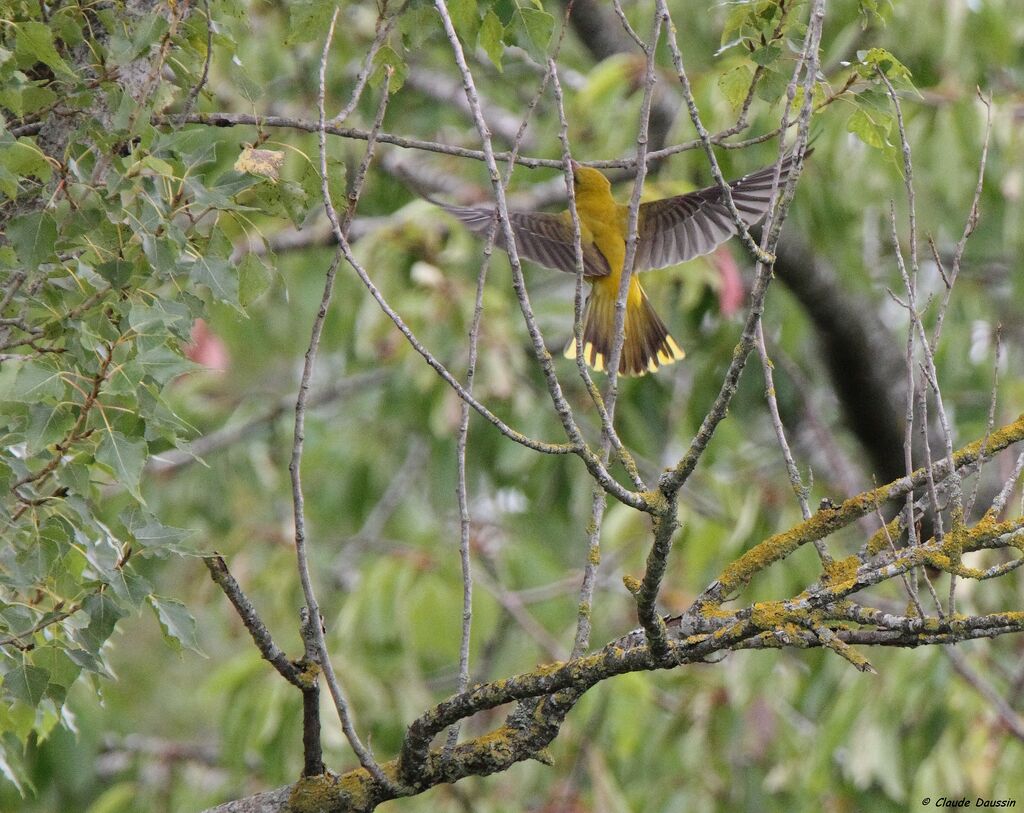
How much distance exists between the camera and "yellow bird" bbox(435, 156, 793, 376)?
411 centimetres

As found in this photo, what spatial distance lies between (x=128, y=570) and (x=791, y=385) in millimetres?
4114

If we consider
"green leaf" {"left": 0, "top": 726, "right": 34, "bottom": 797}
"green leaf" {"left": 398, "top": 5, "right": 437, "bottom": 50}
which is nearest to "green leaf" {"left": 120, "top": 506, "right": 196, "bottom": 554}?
"green leaf" {"left": 0, "top": 726, "right": 34, "bottom": 797}

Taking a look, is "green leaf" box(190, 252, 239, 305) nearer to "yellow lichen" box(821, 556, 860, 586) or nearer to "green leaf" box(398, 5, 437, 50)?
"green leaf" box(398, 5, 437, 50)

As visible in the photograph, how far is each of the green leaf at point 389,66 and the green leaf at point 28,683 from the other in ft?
3.82

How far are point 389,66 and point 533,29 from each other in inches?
10.4

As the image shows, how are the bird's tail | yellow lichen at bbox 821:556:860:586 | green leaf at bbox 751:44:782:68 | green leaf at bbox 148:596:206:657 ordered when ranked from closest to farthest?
1. yellow lichen at bbox 821:556:860:586
2. green leaf at bbox 148:596:206:657
3. green leaf at bbox 751:44:782:68
4. the bird's tail

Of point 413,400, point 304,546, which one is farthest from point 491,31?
point 413,400

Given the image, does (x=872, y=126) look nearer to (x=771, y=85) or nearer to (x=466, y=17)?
(x=771, y=85)

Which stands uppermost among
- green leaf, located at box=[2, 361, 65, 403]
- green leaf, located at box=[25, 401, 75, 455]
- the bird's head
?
the bird's head

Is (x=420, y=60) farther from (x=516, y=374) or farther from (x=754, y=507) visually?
(x=754, y=507)

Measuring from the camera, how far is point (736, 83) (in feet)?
7.91

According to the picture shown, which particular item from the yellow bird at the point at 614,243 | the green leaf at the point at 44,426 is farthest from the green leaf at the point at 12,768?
the yellow bird at the point at 614,243

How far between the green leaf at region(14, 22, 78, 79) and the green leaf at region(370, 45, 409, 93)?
1.97 feet

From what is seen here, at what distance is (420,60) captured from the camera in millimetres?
7188
